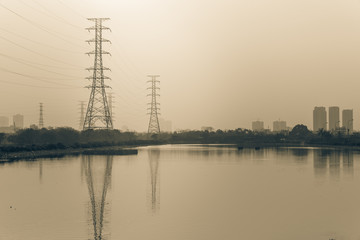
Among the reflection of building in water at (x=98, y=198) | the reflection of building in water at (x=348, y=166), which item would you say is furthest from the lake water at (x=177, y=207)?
the reflection of building in water at (x=348, y=166)

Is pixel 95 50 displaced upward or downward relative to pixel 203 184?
upward

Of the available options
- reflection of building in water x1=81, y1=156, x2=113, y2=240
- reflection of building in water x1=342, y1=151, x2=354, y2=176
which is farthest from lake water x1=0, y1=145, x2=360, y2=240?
reflection of building in water x1=342, y1=151, x2=354, y2=176

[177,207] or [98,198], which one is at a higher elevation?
[98,198]

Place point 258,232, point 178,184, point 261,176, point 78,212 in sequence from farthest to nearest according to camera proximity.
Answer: point 261,176
point 178,184
point 78,212
point 258,232

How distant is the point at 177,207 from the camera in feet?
93.4

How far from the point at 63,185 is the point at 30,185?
9.24 feet

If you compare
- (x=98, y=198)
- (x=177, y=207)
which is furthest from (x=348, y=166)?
(x=98, y=198)

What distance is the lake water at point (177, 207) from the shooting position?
70.4 ft

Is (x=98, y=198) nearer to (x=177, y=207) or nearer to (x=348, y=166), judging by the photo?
(x=177, y=207)

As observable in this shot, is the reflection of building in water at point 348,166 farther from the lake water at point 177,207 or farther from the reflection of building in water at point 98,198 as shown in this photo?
the reflection of building in water at point 98,198

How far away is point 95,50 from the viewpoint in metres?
91.2

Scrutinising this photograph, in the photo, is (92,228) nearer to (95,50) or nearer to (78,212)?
(78,212)

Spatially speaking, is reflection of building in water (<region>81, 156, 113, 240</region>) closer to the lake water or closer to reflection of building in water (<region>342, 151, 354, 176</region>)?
the lake water

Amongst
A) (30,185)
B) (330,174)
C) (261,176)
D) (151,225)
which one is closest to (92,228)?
(151,225)
